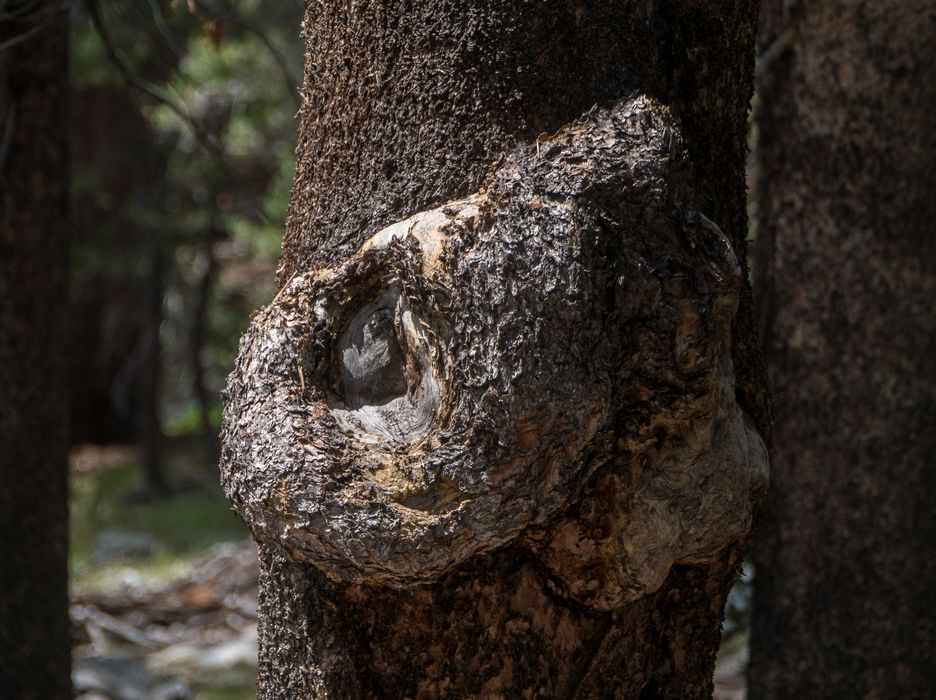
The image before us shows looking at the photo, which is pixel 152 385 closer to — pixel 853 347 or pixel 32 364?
pixel 32 364

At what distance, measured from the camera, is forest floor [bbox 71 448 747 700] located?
539 centimetres

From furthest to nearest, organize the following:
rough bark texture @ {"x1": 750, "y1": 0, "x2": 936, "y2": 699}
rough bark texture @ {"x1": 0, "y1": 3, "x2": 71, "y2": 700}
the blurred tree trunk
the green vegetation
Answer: the blurred tree trunk → the green vegetation → rough bark texture @ {"x1": 0, "y1": 3, "x2": 71, "y2": 700} → rough bark texture @ {"x1": 750, "y1": 0, "x2": 936, "y2": 699}

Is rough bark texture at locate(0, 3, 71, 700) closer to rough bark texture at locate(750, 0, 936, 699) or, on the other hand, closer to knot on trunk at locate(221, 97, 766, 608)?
A: knot on trunk at locate(221, 97, 766, 608)

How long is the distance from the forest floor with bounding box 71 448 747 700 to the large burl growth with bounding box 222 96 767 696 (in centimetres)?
307

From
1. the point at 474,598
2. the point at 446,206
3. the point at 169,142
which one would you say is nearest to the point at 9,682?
the point at 474,598

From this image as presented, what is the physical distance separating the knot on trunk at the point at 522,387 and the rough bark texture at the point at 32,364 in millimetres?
2055

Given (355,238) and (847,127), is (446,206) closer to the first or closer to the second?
(355,238)

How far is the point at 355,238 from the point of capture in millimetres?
1535

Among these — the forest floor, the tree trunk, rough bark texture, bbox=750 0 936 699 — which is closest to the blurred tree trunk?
the forest floor

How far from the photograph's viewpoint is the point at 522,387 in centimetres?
133

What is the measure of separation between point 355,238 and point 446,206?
17 cm

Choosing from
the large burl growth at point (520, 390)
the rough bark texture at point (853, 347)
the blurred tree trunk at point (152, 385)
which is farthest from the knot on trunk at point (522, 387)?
the blurred tree trunk at point (152, 385)

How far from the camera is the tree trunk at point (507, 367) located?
1.35m

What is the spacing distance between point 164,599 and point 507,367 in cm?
658
